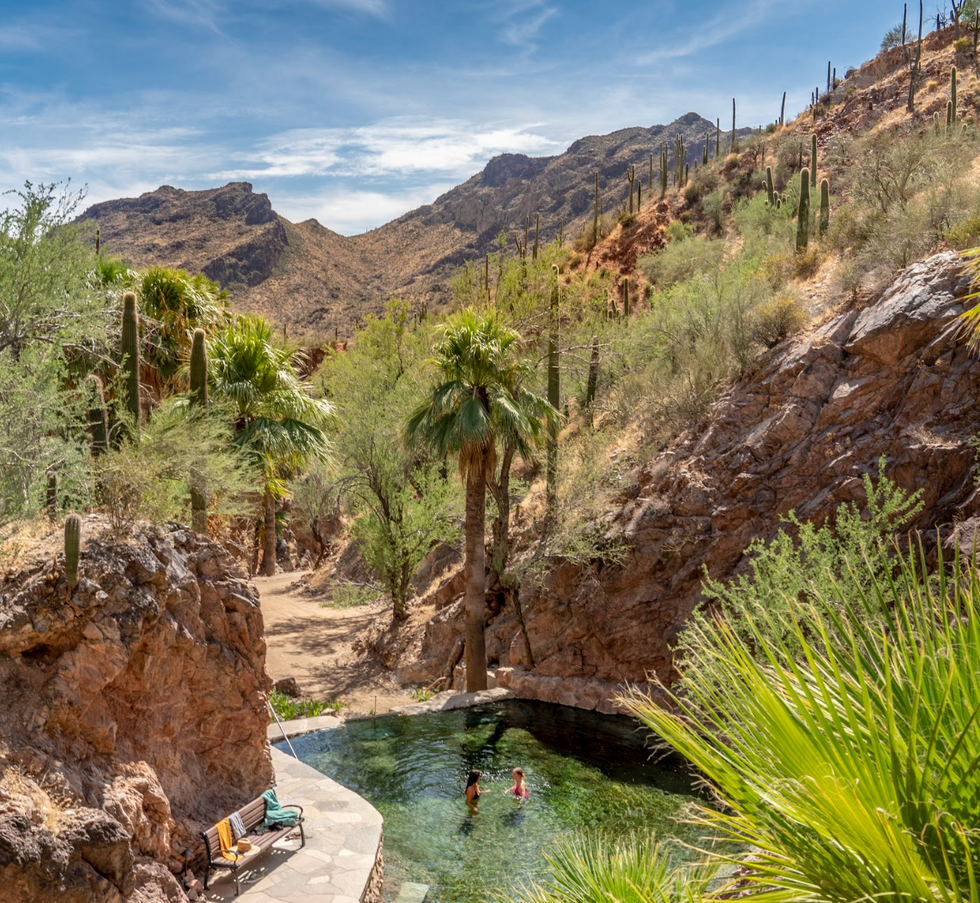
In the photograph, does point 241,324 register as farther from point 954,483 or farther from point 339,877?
point 954,483

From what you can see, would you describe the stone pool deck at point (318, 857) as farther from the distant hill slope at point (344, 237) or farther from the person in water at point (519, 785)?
the distant hill slope at point (344, 237)

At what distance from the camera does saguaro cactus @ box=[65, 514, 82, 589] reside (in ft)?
21.9

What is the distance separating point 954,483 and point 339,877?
1119 cm

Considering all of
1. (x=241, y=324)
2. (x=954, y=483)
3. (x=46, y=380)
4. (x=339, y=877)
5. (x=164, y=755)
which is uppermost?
(x=241, y=324)

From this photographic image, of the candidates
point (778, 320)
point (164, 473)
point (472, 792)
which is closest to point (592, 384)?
point (778, 320)

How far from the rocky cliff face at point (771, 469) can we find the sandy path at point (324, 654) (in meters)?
2.78

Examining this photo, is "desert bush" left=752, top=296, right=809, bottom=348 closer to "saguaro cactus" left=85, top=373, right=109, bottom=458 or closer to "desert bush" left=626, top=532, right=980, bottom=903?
"saguaro cactus" left=85, top=373, right=109, bottom=458

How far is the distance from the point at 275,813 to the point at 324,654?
10687mm

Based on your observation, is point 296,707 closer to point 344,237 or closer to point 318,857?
point 318,857

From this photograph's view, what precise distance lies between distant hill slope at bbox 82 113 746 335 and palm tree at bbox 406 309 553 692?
48.0 m

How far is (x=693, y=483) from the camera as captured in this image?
15539 mm

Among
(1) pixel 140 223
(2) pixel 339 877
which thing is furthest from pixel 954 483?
(1) pixel 140 223

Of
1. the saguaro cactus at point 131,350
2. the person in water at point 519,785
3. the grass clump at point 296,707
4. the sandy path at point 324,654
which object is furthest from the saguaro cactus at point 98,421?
the sandy path at point 324,654

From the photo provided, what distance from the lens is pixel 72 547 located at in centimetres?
670
